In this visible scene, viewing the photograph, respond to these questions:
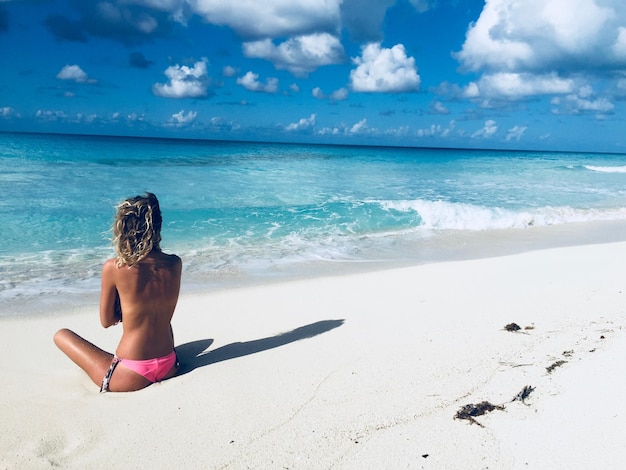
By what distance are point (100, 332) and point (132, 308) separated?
1716 mm

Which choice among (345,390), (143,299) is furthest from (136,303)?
(345,390)

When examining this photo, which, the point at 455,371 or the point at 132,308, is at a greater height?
the point at 132,308

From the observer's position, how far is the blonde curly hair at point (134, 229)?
353 centimetres

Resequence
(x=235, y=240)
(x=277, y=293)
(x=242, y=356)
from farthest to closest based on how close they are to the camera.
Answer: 1. (x=235, y=240)
2. (x=277, y=293)
3. (x=242, y=356)

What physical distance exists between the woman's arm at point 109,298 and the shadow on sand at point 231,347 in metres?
0.72

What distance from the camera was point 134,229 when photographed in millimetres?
3547

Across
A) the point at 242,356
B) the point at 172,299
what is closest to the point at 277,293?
the point at 242,356

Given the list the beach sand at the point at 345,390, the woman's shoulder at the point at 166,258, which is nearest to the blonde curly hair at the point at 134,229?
the woman's shoulder at the point at 166,258

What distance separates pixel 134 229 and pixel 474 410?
2642 mm

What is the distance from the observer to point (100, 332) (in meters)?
5.17

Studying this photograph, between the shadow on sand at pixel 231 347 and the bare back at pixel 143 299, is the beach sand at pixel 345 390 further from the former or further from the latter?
the bare back at pixel 143 299

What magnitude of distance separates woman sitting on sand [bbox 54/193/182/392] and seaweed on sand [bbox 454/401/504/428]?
223 cm

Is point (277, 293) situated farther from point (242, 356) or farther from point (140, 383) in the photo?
point (140, 383)

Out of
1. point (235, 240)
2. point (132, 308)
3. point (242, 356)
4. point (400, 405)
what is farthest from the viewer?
point (235, 240)
